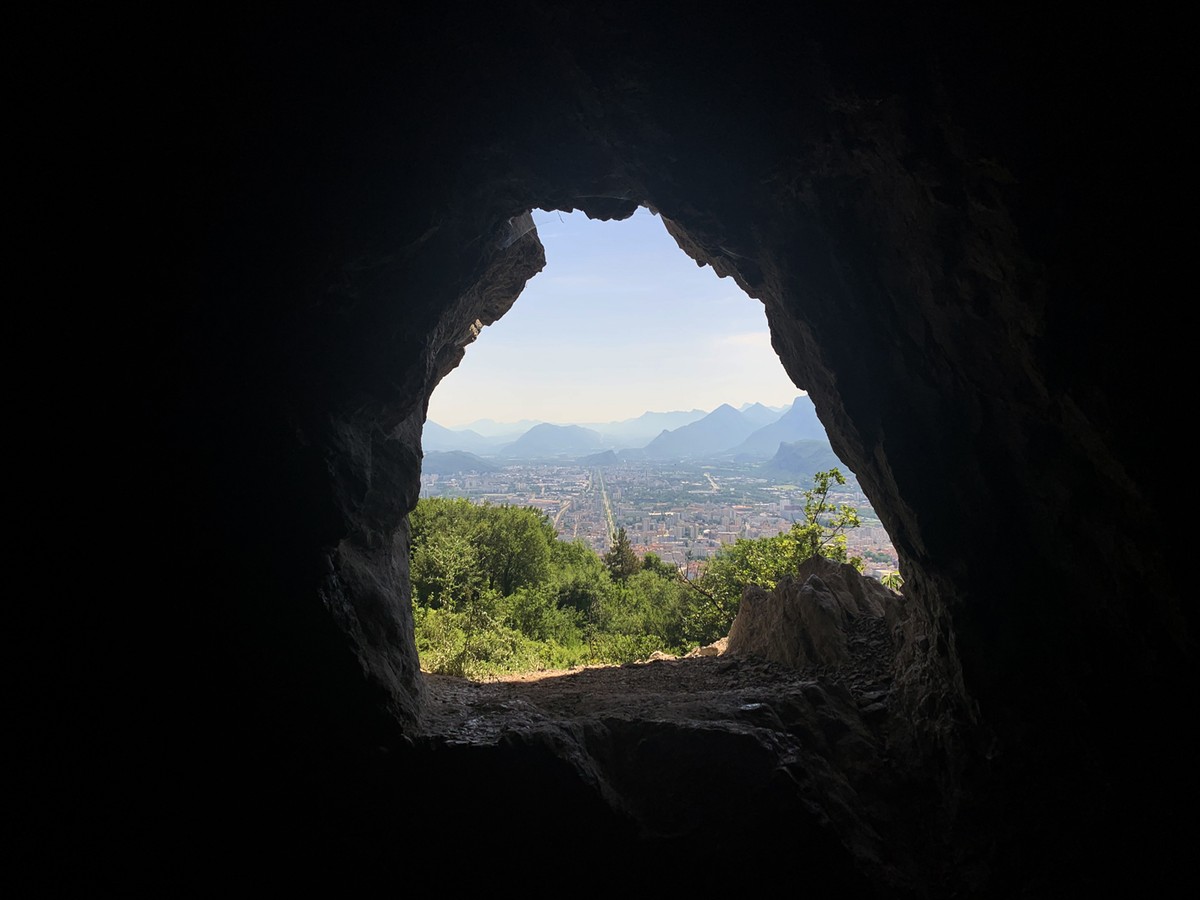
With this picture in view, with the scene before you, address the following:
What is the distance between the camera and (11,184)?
11.9 feet

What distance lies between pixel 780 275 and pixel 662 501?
82544 millimetres

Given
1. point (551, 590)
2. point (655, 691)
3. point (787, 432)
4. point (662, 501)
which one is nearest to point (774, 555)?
point (551, 590)

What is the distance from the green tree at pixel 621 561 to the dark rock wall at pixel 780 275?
3056cm

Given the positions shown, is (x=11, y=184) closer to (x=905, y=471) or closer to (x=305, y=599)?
(x=305, y=599)

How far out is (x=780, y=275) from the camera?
5277 millimetres

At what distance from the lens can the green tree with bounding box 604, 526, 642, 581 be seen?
34.8 metres

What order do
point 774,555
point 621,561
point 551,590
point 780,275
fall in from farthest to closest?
point 621,561 → point 551,590 → point 774,555 → point 780,275

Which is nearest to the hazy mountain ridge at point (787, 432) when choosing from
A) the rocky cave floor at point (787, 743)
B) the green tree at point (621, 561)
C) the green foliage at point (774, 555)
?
the green tree at point (621, 561)

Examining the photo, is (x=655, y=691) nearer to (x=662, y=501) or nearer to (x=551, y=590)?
(x=551, y=590)

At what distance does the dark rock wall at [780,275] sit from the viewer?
9.16 feet

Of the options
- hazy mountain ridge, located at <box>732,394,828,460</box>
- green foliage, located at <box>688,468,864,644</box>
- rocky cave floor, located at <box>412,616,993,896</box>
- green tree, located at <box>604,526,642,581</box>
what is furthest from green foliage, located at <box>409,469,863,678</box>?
hazy mountain ridge, located at <box>732,394,828,460</box>

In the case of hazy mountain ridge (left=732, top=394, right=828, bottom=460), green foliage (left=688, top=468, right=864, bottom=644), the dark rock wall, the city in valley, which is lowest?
the city in valley

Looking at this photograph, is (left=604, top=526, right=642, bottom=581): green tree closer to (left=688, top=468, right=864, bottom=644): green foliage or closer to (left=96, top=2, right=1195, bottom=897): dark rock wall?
(left=688, top=468, right=864, bottom=644): green foliage

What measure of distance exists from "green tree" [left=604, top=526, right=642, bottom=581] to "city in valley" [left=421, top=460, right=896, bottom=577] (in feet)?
23.5
